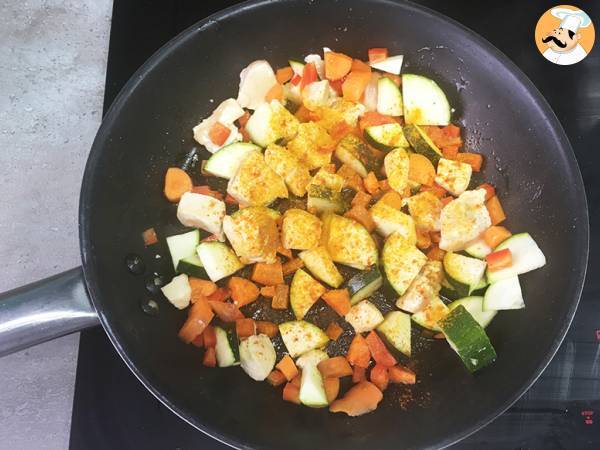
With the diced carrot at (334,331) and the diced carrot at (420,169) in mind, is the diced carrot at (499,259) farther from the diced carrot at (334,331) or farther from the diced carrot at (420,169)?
the diced carrot at (334,331)

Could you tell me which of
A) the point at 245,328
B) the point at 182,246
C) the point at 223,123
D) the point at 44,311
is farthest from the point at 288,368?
the point at 223,123

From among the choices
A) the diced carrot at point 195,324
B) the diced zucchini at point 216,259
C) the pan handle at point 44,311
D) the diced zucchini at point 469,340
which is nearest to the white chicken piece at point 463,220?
the diced zucchini at point 469,340

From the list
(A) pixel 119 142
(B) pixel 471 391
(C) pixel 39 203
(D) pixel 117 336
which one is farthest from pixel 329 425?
(C) pixel 39 203

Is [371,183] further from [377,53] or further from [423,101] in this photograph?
[377,53]

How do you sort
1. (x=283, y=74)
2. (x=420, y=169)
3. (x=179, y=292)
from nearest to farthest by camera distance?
1. (x=179, y=292)
2. (x=420, y=169)
3. (x=283, y=74)

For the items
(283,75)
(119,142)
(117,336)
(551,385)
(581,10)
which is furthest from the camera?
(581,10)

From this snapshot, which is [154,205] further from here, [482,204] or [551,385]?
[551,385]
